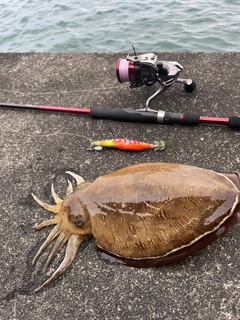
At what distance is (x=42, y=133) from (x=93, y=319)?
6.75ft

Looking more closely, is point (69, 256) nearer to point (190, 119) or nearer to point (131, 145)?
point (131, 145)

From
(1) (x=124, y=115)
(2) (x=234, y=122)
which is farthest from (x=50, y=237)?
(2) (x=234, y=122)

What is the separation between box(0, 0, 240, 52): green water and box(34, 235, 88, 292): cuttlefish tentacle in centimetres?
548

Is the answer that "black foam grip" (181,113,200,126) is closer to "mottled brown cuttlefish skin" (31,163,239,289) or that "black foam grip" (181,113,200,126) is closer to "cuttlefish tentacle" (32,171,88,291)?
"mottled brown cuttlefish skin" (31,163,239,289)

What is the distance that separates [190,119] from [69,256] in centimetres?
174

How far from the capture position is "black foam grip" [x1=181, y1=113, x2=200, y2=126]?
3.47 m

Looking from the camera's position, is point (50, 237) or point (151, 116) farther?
point (151, 116)

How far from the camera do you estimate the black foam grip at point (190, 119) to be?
137 inches

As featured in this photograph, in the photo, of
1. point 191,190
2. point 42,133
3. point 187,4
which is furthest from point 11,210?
point 187,4

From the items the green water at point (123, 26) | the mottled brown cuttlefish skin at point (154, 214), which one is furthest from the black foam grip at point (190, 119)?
the green water at point (123, 26)

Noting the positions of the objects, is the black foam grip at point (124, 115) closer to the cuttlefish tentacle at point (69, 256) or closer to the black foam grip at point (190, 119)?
the black foam grip at point (190, 119)

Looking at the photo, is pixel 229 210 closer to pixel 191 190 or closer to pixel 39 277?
pixel 191 190

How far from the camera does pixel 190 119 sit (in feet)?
11.4

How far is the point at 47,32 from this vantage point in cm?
888
